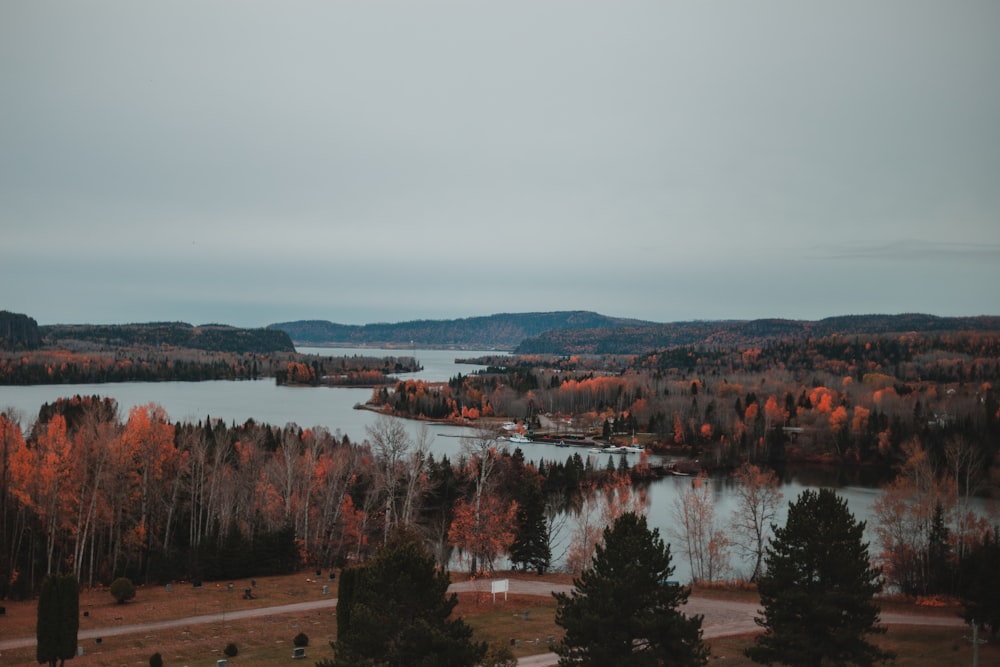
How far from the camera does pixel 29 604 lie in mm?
27328

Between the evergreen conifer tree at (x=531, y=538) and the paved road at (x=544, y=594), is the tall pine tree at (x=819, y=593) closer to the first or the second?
the paved road at (x=544, y=594)

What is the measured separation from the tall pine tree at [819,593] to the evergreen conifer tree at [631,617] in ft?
7.70

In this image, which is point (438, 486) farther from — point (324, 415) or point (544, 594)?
point (324, 415)

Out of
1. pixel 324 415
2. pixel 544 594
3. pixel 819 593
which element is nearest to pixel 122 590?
pixel 544 594

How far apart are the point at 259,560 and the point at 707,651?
24.5 m

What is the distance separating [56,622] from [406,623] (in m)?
11.9

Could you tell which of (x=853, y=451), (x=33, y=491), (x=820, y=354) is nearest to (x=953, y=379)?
(x=820, y=354)

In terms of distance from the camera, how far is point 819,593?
1461 centimetres

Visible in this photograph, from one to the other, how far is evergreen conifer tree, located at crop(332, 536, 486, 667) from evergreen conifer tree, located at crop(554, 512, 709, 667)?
2245 mm

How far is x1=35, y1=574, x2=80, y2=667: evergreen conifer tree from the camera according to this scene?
17.7m

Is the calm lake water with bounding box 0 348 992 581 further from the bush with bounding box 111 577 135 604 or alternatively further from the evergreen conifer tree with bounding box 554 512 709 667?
the evergreen conifer tree with bounding box 554 512 709 667

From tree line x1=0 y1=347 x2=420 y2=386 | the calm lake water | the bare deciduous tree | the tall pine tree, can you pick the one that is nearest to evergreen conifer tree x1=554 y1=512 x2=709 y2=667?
the tall pine tree

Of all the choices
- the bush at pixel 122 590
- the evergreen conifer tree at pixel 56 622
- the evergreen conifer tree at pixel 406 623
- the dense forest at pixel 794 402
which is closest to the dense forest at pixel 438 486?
the dense forest at pixel 794 402

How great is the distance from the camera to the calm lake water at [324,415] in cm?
5144
